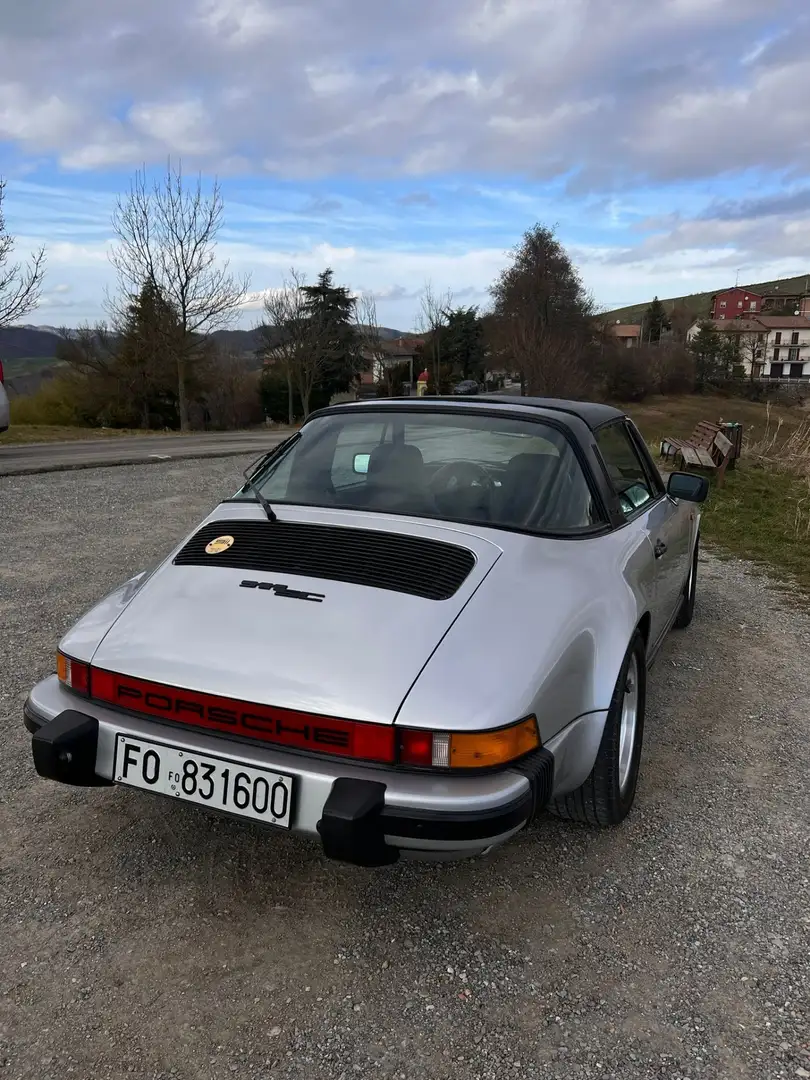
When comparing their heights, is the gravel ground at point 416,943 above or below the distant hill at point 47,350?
below

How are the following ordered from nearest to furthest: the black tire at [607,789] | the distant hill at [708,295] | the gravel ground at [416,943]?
the gravel ground at [416,943]
the black tire at [607,789]
the distant hill at [708,295]

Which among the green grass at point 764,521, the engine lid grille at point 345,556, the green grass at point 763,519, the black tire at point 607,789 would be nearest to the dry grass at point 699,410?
the green grass at point 763,519

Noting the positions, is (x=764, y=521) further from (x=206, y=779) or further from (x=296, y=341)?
(x=296, y=341)

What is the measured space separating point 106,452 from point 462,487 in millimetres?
12820

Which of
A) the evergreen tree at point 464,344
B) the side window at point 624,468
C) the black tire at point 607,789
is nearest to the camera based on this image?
the black tire at point 607,789

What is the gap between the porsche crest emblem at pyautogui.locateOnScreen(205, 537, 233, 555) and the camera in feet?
8.83

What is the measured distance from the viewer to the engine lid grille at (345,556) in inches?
91.9

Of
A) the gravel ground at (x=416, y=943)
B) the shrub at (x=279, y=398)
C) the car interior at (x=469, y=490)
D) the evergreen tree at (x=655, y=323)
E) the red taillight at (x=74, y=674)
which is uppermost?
the evergreen tree at (x=655, y=323)

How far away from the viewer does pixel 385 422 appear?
3328 millimetres

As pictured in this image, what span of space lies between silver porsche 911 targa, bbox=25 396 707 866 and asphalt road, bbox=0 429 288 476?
9.44 m

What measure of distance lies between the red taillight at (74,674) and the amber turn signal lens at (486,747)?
1.17 m

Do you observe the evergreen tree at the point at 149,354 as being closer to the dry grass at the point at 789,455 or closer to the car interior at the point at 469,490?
the dry grass at the point at 789,455

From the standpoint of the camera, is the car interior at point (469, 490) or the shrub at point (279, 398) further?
the shrub at point (279, 398)

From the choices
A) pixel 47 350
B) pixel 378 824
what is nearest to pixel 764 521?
pixel 378 824
